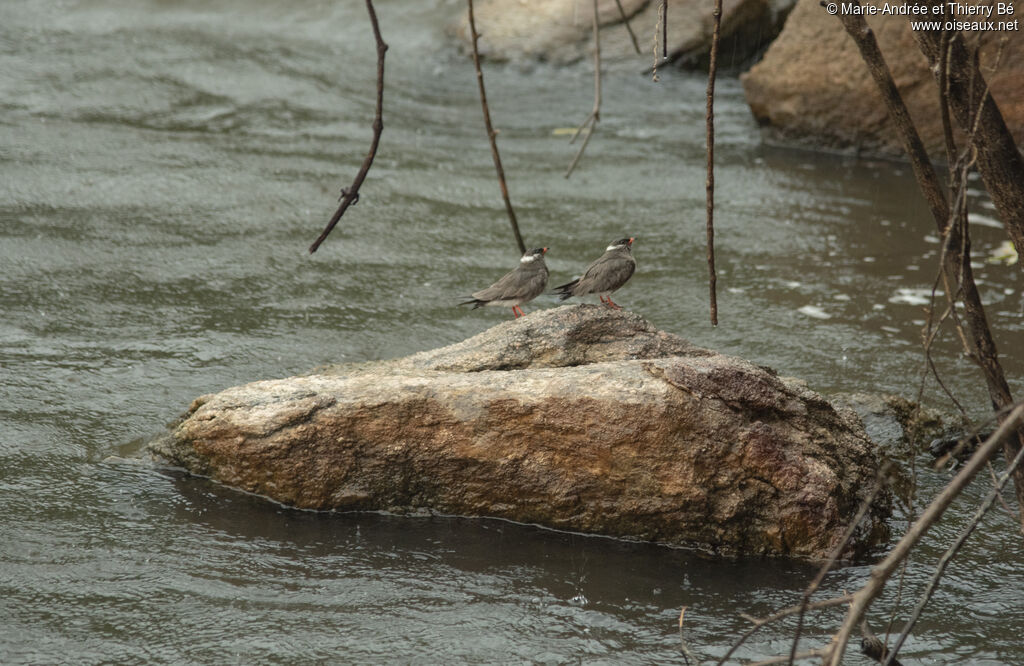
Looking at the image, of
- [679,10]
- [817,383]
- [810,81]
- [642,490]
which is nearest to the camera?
[642,490]

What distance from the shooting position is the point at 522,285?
5793 millimetres

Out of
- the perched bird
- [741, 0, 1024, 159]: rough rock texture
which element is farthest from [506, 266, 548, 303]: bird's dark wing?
[741, 0, 1024, 159]: rough rock texture

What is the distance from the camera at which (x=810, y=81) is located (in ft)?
35.5

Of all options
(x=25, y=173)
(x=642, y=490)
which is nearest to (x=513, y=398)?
(x=642, y=490)

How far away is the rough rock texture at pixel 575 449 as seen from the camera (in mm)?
4660

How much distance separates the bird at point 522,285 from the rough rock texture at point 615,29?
7696mm

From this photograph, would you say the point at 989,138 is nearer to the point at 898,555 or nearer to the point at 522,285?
the point at 898,555

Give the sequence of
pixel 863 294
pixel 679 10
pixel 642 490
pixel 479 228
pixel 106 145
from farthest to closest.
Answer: pixel 679 10 < pixel 106 145 < pixel 479 228 < pixel 863 294 < pixel 642 490

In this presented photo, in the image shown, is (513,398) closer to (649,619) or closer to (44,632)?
(649,619)

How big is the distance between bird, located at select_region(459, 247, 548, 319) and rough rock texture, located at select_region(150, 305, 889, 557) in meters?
0.84

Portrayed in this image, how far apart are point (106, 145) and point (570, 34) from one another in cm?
598

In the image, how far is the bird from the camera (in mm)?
5762

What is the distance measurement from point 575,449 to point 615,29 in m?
9.54

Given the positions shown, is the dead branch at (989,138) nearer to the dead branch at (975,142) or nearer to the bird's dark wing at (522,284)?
the dead branch at (975,142)
